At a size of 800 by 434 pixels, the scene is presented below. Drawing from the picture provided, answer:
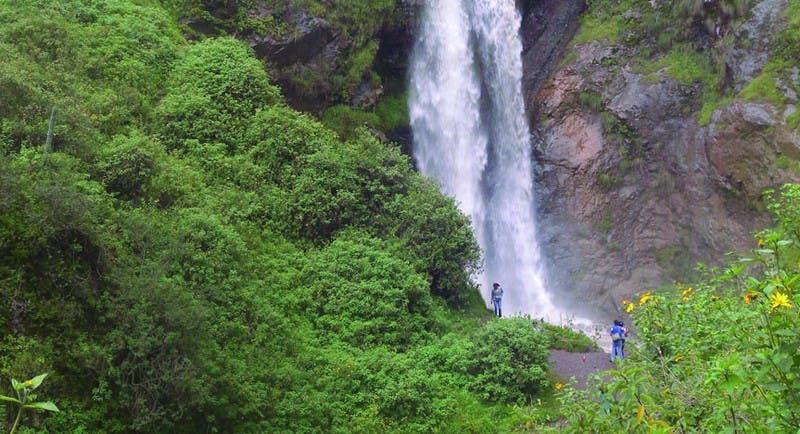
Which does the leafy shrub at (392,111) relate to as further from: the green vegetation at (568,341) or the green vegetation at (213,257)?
the green vegetation at (568,341)

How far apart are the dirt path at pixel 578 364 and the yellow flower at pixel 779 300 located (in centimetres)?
1015

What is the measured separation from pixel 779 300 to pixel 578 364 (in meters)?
11.6

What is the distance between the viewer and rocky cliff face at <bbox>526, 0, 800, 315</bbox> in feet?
62.8

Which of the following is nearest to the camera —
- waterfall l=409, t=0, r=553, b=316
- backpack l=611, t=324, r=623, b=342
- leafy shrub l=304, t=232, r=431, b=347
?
leafy shrub l=304, t=232, r=431, b=347

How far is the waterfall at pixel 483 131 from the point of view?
20438 millimetres

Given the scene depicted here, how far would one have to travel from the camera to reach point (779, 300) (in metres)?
2.73

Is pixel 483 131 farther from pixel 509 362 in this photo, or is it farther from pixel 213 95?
pixel 509 362

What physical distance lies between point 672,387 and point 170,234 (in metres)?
7.66

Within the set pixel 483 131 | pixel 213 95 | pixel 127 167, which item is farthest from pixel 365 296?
pixel 483 131

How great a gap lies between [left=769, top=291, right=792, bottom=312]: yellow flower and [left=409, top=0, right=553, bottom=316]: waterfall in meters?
17.2

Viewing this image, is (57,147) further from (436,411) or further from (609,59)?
(609,59)

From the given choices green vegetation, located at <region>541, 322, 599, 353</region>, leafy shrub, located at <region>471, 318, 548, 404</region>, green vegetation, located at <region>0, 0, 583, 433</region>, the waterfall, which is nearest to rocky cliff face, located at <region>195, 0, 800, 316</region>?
the waterfall

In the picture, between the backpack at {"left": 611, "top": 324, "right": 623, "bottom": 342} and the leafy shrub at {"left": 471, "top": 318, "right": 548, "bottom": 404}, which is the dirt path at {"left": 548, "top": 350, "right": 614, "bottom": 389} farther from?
the backpack at {"left": 611, "top": 324, "right": 623, "bottom": 342}

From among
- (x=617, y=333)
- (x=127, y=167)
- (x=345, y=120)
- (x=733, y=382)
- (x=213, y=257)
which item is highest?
(x=345, y=120)
